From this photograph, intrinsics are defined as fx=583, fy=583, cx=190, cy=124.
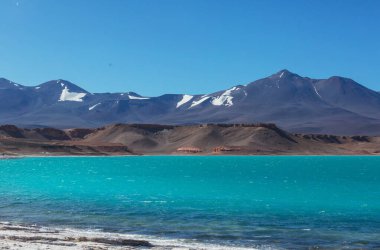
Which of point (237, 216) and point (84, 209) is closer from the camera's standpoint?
point (237, 216)

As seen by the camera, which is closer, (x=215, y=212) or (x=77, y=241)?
(x=77, y=241)

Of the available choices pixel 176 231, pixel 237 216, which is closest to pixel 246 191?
pixel 237 216

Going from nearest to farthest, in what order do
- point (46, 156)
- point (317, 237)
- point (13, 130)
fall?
point (317, 237) → point (46, 156) → point (13, 130)

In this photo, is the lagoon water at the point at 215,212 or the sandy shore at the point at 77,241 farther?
the lagoon water at the point at 215,212

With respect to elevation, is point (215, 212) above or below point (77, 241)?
above

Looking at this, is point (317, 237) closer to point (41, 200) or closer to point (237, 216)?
point (237, 216)

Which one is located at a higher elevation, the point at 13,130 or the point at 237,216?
the point at 13,130

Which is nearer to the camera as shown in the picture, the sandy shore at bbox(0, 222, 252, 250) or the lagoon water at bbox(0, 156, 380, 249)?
the sandy shore at bbox(0, 222, 252, 250)

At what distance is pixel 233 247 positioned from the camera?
2520 cm

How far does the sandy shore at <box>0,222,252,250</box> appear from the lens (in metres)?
23.2

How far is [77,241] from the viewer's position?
977 inches

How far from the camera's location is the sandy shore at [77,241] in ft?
76.1

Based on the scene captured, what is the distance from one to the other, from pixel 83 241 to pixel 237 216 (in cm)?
1267

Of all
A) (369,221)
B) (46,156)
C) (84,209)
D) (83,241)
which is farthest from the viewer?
(46,156)
